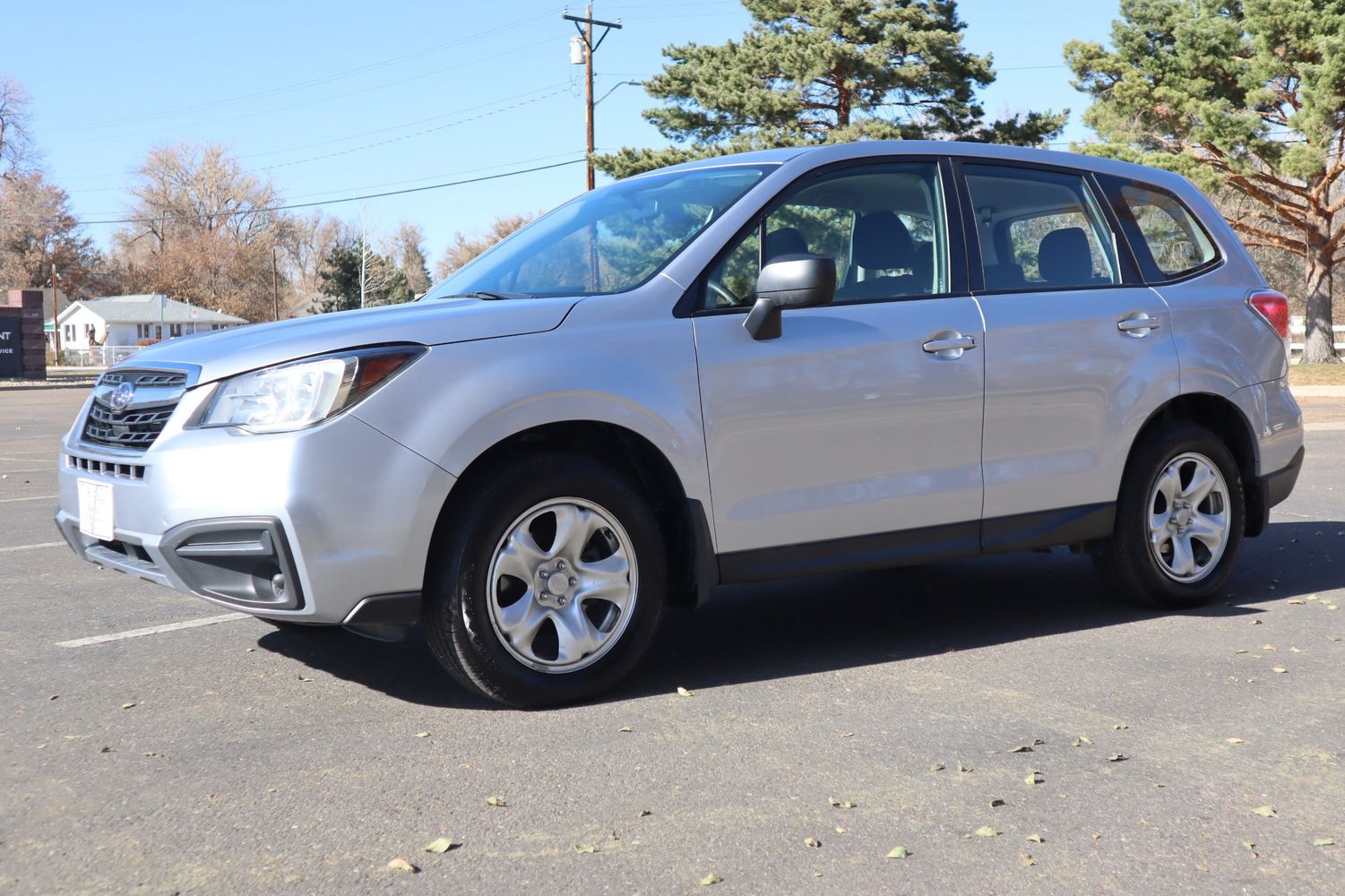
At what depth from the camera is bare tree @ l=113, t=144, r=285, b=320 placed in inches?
3546

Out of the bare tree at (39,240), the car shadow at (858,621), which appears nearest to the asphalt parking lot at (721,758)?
the car shadow at (858,621)

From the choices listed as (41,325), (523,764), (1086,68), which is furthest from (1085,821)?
(41,325)

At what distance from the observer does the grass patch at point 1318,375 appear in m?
28.9

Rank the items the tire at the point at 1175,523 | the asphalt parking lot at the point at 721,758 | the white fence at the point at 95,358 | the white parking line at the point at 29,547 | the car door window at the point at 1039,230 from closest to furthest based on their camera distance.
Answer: the asphalt parking lot at the point at 721,758, the car door window at the point at 1039,230, the tire at the point at 1175,523, the white parking line at the point at 29,547, the white fence at the point at 95,358

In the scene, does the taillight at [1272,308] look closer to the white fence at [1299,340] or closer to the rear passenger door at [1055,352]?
the rear passenger door at [1055,352]

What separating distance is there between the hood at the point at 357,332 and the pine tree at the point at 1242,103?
29.9 metres

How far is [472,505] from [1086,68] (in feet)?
132

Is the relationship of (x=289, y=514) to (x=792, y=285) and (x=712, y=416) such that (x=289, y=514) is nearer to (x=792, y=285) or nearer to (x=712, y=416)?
(x=712, y=416)

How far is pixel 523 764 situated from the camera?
381cm

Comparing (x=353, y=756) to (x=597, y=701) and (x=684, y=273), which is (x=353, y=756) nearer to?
(x=597, y=701)

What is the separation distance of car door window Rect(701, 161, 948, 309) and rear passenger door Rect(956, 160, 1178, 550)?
0.58 ft

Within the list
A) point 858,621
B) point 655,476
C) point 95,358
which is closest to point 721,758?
point 655,476

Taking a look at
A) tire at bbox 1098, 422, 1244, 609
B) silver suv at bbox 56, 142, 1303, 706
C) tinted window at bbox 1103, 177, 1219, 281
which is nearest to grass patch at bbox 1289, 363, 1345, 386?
tinted window at bbox 1103, 177, 1219, 281

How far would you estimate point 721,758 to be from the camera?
3.87 meters
